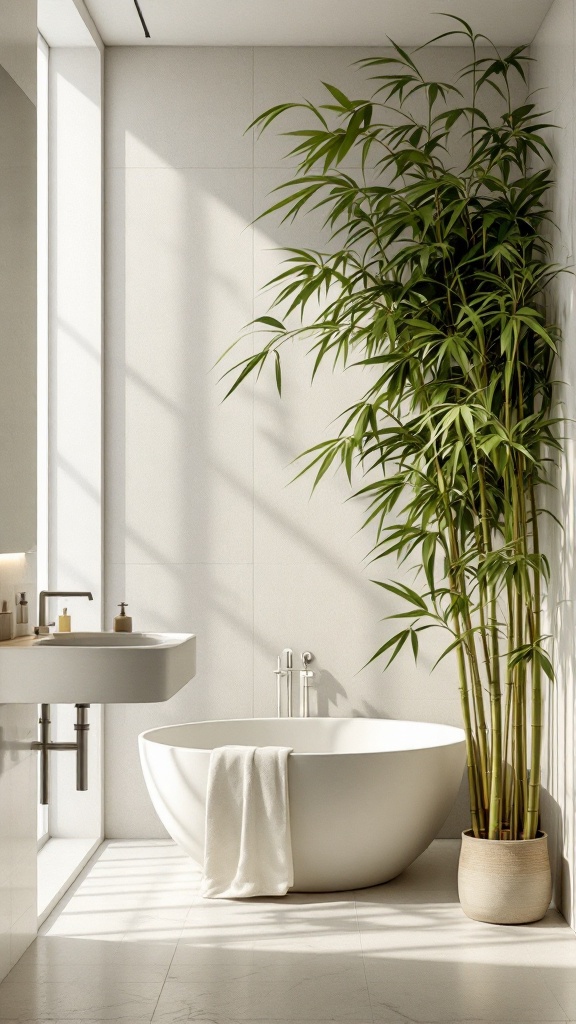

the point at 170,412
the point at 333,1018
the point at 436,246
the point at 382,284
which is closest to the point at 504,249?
the point at 436,246

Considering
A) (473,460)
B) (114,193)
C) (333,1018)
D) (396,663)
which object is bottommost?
(333,1018)

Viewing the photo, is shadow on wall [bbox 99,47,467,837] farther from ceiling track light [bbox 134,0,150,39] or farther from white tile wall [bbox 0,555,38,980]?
white tile wall [bbox 0,555,38,980]

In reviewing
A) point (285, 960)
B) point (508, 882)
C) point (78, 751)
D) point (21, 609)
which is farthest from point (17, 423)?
point (508, 882)

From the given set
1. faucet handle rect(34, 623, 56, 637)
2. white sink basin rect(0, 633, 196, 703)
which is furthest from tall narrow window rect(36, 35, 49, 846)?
white sink basin rect(0, 633, 196, 703)

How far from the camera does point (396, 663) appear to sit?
461 centimetres

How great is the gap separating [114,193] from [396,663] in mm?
2302

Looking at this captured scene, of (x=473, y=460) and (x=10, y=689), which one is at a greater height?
(x=473, y=460)

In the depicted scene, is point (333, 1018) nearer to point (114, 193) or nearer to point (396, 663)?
point (396, 663)

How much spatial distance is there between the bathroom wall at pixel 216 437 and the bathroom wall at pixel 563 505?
72cm

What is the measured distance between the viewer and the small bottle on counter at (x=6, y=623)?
306 centimetres

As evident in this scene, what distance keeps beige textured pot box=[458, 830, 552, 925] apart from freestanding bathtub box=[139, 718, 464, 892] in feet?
0.92

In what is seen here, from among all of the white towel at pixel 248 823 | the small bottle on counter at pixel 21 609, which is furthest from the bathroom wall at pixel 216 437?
the small bottle on counter at pixel 21 609

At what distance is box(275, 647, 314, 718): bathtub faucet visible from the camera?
4559mm

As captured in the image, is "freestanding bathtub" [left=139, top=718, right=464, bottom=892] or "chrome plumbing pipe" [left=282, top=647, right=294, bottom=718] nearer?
"freestanding bathtub" [left=139, top=718, right=464, bottom=892]
